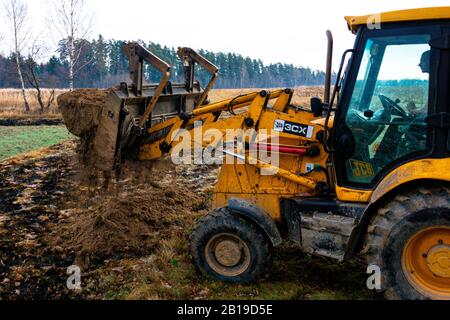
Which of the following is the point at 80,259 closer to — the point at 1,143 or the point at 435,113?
the point at 435,113

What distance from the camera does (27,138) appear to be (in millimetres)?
16000

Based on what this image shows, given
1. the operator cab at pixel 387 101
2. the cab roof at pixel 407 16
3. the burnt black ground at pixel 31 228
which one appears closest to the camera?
the cab roof at pixel 407 16

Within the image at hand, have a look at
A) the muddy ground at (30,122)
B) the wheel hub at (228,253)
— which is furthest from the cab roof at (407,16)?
the muddy ground at (30,122)

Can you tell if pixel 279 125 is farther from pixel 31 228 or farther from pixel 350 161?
pixel 31 228

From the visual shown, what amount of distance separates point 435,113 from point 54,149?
36.5 ft

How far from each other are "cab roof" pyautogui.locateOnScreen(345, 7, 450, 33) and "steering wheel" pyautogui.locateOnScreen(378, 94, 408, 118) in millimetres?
667

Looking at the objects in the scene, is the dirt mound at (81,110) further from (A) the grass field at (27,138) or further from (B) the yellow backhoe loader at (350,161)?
(A) the grass field at (27,138)

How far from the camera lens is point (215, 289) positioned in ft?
15.7

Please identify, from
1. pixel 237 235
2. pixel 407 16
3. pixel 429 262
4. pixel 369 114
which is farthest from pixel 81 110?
pixel 429 262

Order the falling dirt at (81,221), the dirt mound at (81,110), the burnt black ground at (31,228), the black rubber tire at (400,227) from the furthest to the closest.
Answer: the dirt mound at (81,110) → the falling dirt at (81,221) → the burnt black ground at (31,228) → the black rubber tire at (400,227)

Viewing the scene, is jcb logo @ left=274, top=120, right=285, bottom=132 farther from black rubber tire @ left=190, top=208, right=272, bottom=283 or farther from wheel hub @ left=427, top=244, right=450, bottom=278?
wheel hub @ left=427, top=244, right=450, bottom=278

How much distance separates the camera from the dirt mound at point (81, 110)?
5941 millimetres
